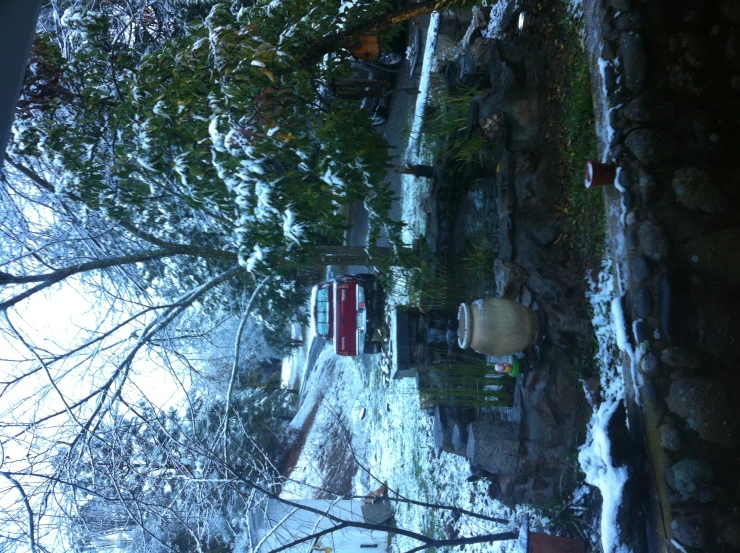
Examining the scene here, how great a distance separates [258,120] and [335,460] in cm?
591

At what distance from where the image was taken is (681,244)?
2951 millimetres

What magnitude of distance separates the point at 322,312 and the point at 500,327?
351 centimetres

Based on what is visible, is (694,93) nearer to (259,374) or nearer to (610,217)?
(610,217)

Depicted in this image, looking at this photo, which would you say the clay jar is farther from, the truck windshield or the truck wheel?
the truck windshield

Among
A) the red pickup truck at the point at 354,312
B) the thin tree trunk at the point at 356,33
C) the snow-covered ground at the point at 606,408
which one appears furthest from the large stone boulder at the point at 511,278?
the red pickup truck at the point at 354,312

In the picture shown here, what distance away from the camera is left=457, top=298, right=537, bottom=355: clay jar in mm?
3971

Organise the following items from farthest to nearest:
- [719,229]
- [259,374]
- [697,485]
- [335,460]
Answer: [259,374], [335,460], [719,229], [697,485]

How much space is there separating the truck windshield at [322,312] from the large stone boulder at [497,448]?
10.3 feet

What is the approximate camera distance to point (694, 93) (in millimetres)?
3035

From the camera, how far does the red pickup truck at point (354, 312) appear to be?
21.6ft

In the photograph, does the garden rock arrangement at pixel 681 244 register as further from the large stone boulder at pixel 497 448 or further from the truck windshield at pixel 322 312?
the truck windshield at pixel 322 312

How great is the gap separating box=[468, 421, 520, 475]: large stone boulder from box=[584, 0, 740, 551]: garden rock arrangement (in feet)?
4.10

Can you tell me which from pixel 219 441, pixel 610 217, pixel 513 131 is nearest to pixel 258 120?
pixel 513 131

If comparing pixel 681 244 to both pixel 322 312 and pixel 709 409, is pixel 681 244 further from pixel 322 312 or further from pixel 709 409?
pixel 322 312
